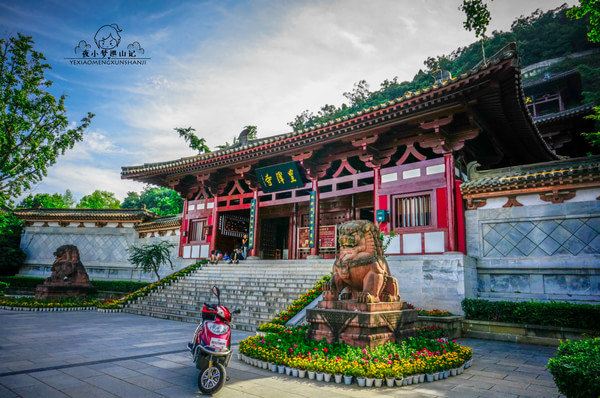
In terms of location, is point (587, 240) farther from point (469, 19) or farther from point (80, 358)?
point (80, 358)

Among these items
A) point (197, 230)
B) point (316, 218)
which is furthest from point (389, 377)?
point (197, 230)

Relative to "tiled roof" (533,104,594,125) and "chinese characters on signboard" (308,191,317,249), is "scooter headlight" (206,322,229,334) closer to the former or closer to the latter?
"chinese characters on signboard" (308,191,317,249)

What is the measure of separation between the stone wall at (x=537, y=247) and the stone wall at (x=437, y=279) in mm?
619

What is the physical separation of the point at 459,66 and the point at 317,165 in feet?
104

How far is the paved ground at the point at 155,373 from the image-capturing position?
13.5ft

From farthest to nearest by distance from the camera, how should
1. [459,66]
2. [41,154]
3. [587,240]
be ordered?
[459,66], [41,154], [587,240]

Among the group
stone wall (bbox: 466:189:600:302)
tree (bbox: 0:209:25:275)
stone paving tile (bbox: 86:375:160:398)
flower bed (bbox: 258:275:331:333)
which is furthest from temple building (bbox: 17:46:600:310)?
tree (bbox: 0:209:25:275)

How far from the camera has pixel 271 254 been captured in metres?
17.9

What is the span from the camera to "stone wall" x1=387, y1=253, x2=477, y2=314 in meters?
9.46

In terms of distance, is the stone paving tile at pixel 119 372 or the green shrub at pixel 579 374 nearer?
the green shrub at pixel 579 374

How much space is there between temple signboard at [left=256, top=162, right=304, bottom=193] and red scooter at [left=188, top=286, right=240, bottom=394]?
986cm

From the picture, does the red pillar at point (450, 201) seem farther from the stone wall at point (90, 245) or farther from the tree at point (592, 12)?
the stone wall at point (90, 245)

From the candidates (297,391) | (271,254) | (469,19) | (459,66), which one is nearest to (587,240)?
(469,19)

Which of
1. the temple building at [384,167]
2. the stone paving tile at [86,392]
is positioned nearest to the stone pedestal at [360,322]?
the stone paving tile at [86,392]
